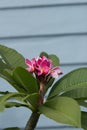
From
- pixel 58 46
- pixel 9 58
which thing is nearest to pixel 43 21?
pixel 58 46

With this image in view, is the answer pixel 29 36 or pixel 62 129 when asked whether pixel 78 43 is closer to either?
pixel 29 36

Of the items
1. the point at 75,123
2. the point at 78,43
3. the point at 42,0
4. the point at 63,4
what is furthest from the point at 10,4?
the point at 75,123

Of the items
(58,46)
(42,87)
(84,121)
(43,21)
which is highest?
(43,21)

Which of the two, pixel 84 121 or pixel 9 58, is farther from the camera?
pixel 9 58

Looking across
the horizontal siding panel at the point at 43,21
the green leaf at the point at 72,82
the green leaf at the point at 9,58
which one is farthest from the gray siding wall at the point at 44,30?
the green leaf at the point at 72,82

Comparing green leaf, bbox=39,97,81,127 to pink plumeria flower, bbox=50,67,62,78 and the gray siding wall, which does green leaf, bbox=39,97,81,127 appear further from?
the gray siding wall

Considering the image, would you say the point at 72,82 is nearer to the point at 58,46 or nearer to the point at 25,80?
the point at 25,80
